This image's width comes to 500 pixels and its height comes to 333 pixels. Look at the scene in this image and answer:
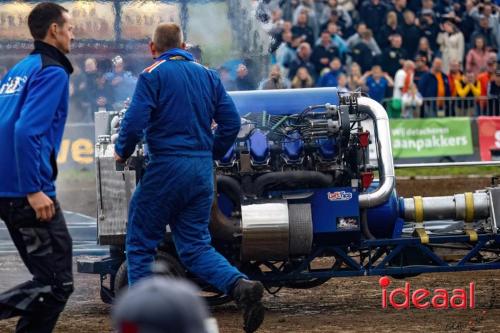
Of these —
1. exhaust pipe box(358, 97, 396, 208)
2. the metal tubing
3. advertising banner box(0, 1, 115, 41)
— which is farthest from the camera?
advertising banner box(0, 1, 115, 41)

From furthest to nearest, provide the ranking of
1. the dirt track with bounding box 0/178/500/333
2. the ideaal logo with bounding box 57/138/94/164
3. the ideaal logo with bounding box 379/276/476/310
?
1. the ideaal logo with bounding box 57/138/94/164
2. the ideaal logo with bounding box 379/276/476/310
3. the dirt track with bounding box 0/178/500/333

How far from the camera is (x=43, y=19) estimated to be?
625 centimetres

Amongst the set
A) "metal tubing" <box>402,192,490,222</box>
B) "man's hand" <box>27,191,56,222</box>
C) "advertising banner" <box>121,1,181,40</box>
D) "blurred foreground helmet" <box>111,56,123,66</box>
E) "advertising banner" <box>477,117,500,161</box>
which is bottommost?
"advertising banner" <box>477,117,500,161</box>

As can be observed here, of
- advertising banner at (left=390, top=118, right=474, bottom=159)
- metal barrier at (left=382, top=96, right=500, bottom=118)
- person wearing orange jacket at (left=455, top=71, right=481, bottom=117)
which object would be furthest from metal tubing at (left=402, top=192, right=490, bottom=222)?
person wearing orange jacket at (left=455, top=71, right=481, bottom=117)

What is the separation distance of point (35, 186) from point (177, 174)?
Result: 1.61 m

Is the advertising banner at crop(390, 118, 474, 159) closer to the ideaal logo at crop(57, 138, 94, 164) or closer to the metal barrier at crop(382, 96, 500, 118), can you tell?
the metal barrier at crop(382, 96, 500, 118)

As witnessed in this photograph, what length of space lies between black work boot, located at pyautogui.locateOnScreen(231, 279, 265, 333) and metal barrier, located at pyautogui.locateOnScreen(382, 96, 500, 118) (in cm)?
1423

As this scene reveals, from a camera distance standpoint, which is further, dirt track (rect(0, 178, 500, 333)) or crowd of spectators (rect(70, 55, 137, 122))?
crowd of spectators (rect(70, 55, 137, 122))

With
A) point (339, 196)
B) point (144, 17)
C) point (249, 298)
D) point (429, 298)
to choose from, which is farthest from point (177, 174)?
point (144, 17)

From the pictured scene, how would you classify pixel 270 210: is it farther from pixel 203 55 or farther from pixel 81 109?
pixel 81 109

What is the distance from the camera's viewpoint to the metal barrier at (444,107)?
2136 cm

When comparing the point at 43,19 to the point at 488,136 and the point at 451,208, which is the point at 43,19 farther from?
the point at 488,136

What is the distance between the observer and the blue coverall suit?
7.43m

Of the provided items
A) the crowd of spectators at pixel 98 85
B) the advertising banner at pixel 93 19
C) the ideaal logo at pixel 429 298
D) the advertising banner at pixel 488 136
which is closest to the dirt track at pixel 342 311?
the ideaal logo at pixel 429 298
